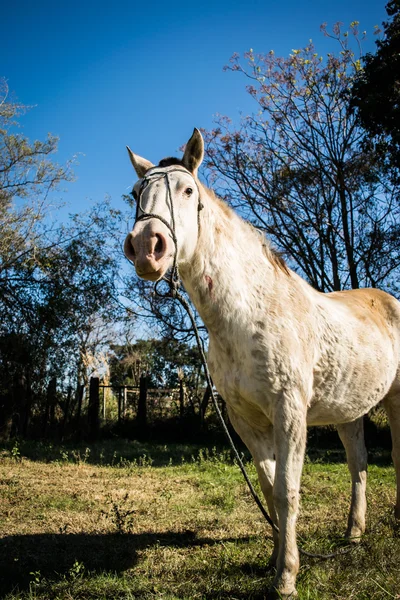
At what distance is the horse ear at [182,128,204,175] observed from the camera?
291cm

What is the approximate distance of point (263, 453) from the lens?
310 centimetres

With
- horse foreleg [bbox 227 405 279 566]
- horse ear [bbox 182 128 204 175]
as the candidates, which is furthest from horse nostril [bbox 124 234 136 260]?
horse foreleg [bbox 227 405 279 566]

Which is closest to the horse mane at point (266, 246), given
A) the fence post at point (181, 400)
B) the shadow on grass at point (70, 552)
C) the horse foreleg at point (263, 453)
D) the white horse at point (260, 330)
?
the white horse at point (260, 330)

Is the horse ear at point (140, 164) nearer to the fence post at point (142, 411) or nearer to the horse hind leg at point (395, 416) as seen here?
the horse hind leg at point (395, 416)

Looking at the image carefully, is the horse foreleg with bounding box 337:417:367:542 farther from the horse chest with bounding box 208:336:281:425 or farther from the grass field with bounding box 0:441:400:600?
the horse chest with bounding box 208:336:281:425

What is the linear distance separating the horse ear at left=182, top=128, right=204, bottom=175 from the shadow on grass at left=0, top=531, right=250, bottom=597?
2779mm

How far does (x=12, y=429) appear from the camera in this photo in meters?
13.1

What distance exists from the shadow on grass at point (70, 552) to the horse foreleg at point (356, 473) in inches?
35.9

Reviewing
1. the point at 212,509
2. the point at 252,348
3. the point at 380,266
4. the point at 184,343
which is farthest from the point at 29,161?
the point at 252,348

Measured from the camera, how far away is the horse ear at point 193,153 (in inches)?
115

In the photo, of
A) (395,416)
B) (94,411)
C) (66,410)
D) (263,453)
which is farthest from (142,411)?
(263,453)

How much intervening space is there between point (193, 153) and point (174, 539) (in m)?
3.16

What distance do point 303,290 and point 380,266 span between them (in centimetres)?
982

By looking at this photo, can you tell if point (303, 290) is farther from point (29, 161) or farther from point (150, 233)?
point (29, 161)
